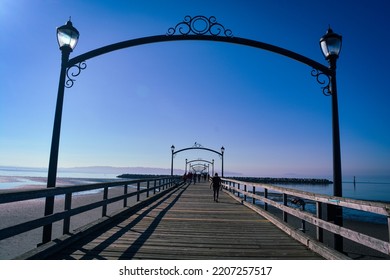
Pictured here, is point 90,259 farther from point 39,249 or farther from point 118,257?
point 39,249

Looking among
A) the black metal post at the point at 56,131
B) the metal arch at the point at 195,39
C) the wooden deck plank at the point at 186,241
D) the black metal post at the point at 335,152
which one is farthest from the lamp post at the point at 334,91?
the black metal post at the point at 56,131

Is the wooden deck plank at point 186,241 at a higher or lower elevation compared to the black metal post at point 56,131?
lower

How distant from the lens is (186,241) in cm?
566

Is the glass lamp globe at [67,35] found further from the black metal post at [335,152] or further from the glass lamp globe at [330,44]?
the black metal post at [335,152]

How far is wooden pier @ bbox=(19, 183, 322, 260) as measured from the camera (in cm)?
470

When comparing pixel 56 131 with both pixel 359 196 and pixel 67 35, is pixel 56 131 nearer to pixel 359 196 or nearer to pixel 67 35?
pixel 67 35

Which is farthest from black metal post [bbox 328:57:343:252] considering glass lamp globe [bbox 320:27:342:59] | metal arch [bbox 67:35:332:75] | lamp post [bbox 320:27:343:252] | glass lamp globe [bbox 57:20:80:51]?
glass lamp globe [bbox 57:20:80:51]

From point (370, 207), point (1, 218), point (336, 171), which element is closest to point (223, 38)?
point (336, 171)

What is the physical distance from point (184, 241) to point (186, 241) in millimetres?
42

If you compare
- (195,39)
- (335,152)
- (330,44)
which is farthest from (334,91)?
(195,39)

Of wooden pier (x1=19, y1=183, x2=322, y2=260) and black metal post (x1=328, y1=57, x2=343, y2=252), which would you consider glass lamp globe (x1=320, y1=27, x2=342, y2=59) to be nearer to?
black metal post (x1=328, y1=57, x2=343, y2=252)

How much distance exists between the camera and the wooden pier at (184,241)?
4.70 metres

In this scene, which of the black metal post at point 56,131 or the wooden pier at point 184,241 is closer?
the wooden pier at point 184,241

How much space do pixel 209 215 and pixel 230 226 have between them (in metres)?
2.07
